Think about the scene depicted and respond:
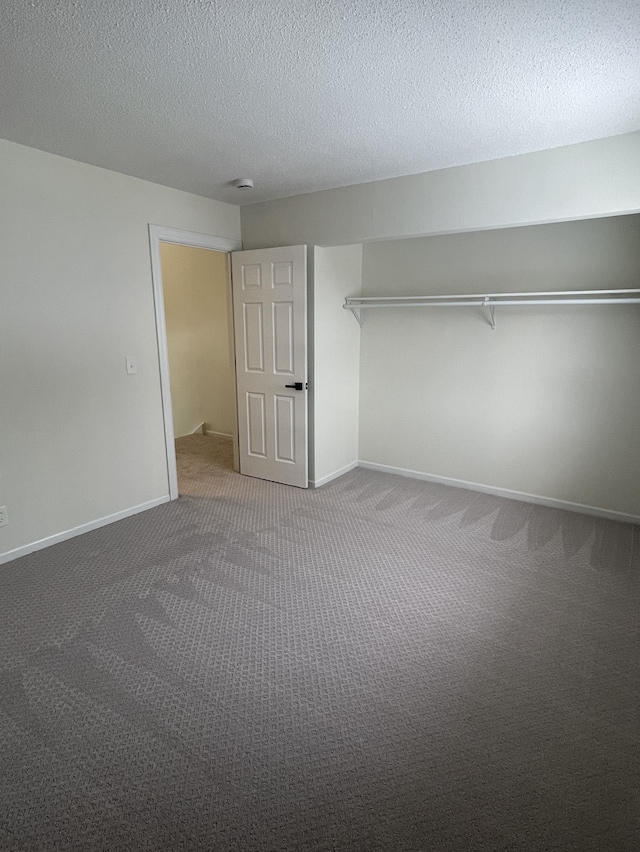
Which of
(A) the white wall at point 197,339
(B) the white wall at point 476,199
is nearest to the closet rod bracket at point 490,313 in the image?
(B) the white wall at point 476,199

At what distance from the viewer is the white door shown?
3.76 metres

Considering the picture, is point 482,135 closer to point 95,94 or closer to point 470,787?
point 95,94

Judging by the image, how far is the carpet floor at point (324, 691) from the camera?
1.39 m

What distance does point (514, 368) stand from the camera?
11.9 ft

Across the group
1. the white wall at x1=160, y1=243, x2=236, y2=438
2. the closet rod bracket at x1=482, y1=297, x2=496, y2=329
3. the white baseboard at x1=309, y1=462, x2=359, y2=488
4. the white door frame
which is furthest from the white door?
the closet rod bracket at x1=482, y1=297, x2=496, y2=329

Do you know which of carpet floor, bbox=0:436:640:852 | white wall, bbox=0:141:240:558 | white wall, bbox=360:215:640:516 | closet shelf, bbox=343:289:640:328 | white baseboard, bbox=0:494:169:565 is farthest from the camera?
white wall, bbox=360:215:640:516

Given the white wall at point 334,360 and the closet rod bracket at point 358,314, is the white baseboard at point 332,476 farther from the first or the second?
the closet rod bracket at point 358,314

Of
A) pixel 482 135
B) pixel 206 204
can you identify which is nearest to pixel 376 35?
pixel 482 135

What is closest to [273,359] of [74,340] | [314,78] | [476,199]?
[74,340]

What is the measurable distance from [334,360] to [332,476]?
1.08 m

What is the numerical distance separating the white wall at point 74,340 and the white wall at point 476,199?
0.98 metres

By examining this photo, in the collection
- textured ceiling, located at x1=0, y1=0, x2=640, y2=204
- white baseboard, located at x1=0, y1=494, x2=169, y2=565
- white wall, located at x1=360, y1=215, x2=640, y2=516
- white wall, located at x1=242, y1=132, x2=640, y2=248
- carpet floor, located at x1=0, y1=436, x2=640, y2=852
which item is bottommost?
carpet floor, located at x1=0, y1=436, x2=640, y2=852

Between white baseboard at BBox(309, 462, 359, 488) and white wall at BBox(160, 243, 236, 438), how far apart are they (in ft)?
5.39

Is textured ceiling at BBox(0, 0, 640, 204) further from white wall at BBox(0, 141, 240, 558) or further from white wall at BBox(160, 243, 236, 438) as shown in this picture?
white wall at BBox(160, 243, 236, 438)
